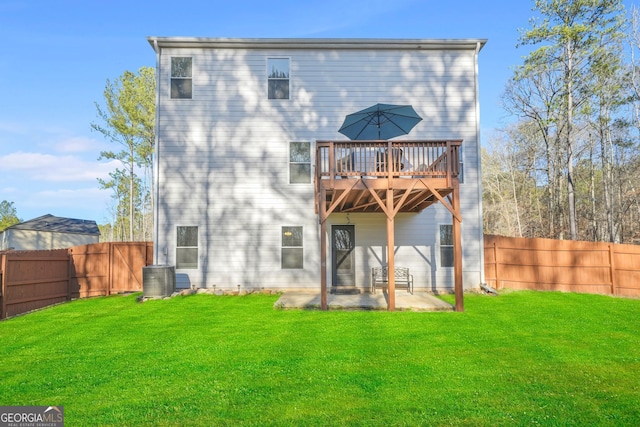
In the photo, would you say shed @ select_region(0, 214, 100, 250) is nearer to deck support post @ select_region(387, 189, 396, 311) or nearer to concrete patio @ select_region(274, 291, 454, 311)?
concrete patio @ select_region(274, 291, 454, 311)

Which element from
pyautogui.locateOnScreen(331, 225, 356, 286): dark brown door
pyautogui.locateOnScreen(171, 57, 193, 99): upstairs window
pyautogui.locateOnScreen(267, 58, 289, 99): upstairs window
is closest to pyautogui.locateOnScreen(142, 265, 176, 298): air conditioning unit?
pyautogui.locateOnScreen(331, 225, 356, 286): dark brown door

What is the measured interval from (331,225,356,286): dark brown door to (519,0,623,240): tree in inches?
377

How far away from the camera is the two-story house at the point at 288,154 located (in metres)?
11.3

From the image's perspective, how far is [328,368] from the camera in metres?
4.74

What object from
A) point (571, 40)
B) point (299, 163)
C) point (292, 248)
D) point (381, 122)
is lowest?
point (292, 248)

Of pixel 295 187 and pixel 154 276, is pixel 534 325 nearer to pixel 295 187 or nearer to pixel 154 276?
pixel 295 187

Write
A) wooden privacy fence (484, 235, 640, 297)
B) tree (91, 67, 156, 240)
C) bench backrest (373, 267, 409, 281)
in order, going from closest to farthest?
bench backrest (373, 267, 409, 281), wooden privacy fence (484, 235, 640, 297), tree (91, 67, 156, 240)

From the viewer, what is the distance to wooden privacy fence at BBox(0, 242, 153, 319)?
881 cm

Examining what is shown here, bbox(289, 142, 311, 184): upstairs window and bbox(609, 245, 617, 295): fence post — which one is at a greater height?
bbox(289, 142, 311, 184): upstairs window

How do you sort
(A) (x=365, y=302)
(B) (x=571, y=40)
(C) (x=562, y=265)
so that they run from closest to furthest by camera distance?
(A) (x=365, y=302), (C) (x=562, y=265), (B) (x=571, y=40)

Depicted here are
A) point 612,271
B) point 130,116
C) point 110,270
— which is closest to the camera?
point 612,271

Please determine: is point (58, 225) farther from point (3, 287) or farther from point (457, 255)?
point (457, 255)

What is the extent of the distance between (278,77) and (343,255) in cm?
602

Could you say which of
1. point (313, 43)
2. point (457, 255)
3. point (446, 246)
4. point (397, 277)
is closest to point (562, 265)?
point (446, 246)
